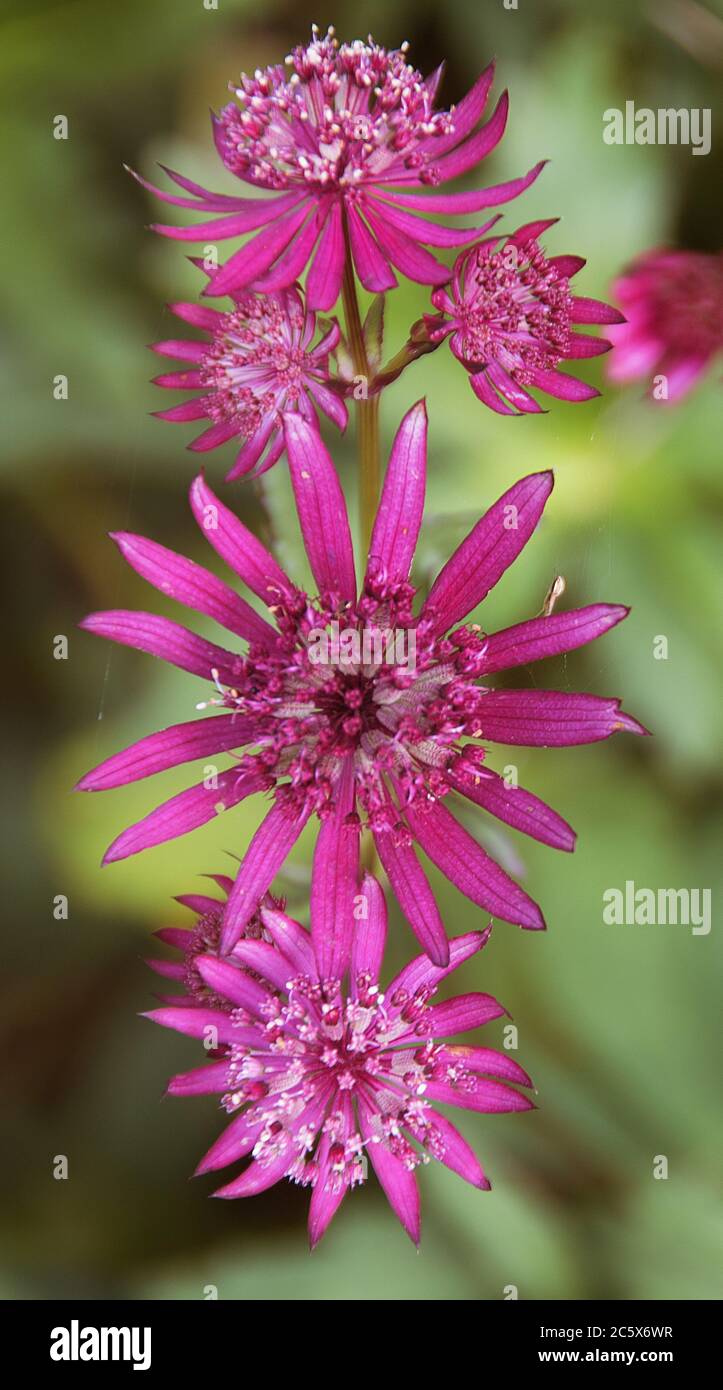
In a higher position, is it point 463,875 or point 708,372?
point 708,372

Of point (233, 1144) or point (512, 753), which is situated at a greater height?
point (512, 753)

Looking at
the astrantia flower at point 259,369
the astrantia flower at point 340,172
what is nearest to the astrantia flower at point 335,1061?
the astrantia flower at point 259,369

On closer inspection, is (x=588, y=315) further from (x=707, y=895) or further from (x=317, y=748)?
(x=707, y=895)

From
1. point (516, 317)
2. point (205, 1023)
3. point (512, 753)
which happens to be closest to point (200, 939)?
point (205, 1023)

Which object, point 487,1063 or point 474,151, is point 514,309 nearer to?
point 474,151
